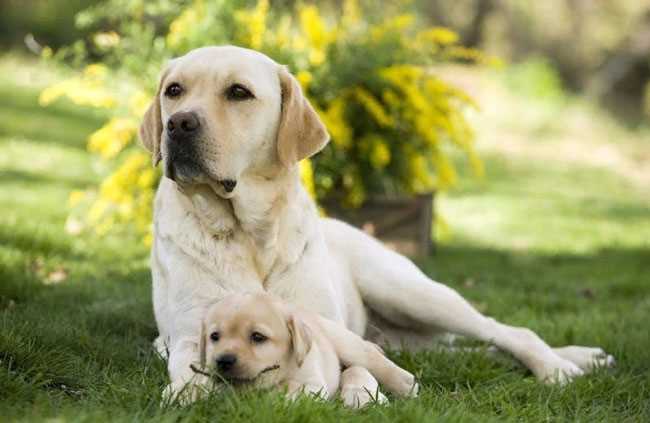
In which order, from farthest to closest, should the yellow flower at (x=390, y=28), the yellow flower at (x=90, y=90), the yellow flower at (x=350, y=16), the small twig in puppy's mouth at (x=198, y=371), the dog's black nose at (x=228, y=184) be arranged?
the yellow flower at (x=350, y=16)
the yellow flower at (x=390, y=28)
the yellow flower at (x=90, y=90)
the dog's black nose at (x=228, y=184)
the small twig in puppy's mouth at (x=198, y=371)

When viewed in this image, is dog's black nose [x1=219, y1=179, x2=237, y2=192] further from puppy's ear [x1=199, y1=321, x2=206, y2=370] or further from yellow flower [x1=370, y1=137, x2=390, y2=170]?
yellow flower [x1=370, y1=137, x2=390, y2=170]

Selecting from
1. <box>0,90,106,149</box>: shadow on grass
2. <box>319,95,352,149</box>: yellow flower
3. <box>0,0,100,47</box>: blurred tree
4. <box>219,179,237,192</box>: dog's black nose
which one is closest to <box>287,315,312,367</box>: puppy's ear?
<box>219,179,237,192</box>: dog's black nose

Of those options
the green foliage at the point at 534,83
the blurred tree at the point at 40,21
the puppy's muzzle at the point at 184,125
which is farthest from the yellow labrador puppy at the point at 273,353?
the green foliage at the point at 534,83

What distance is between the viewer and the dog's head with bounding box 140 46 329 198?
3.60m

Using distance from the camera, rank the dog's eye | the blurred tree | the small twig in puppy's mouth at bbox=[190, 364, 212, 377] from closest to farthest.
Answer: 1. the small twig in puppy's mouth at bbox=[190, 364, 212, 377]
2. the dog's eye
3. the blurred tree

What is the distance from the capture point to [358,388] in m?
3.32

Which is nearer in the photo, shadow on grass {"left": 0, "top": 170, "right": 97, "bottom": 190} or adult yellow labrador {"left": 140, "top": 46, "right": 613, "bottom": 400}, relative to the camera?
adult yellow labrador {"left": 140, "top": 46, "right": 613, "bottom": 400}

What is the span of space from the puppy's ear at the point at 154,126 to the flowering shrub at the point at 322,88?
106 inches

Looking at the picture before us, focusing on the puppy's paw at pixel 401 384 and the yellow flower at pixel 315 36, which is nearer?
the puppy's paw at pixel 401 384

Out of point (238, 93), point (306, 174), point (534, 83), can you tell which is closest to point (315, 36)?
point (306, 174)

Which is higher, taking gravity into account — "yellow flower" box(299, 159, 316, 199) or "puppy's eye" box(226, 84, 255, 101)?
"puppy's eye" box(226, 84, 255, 101)

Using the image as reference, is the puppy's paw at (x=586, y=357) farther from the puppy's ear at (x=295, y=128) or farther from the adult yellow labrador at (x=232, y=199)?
the puppy's ear at (x=295, y=128)

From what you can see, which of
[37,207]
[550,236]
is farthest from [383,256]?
[550,236]

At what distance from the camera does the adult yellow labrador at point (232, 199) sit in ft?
11.9
